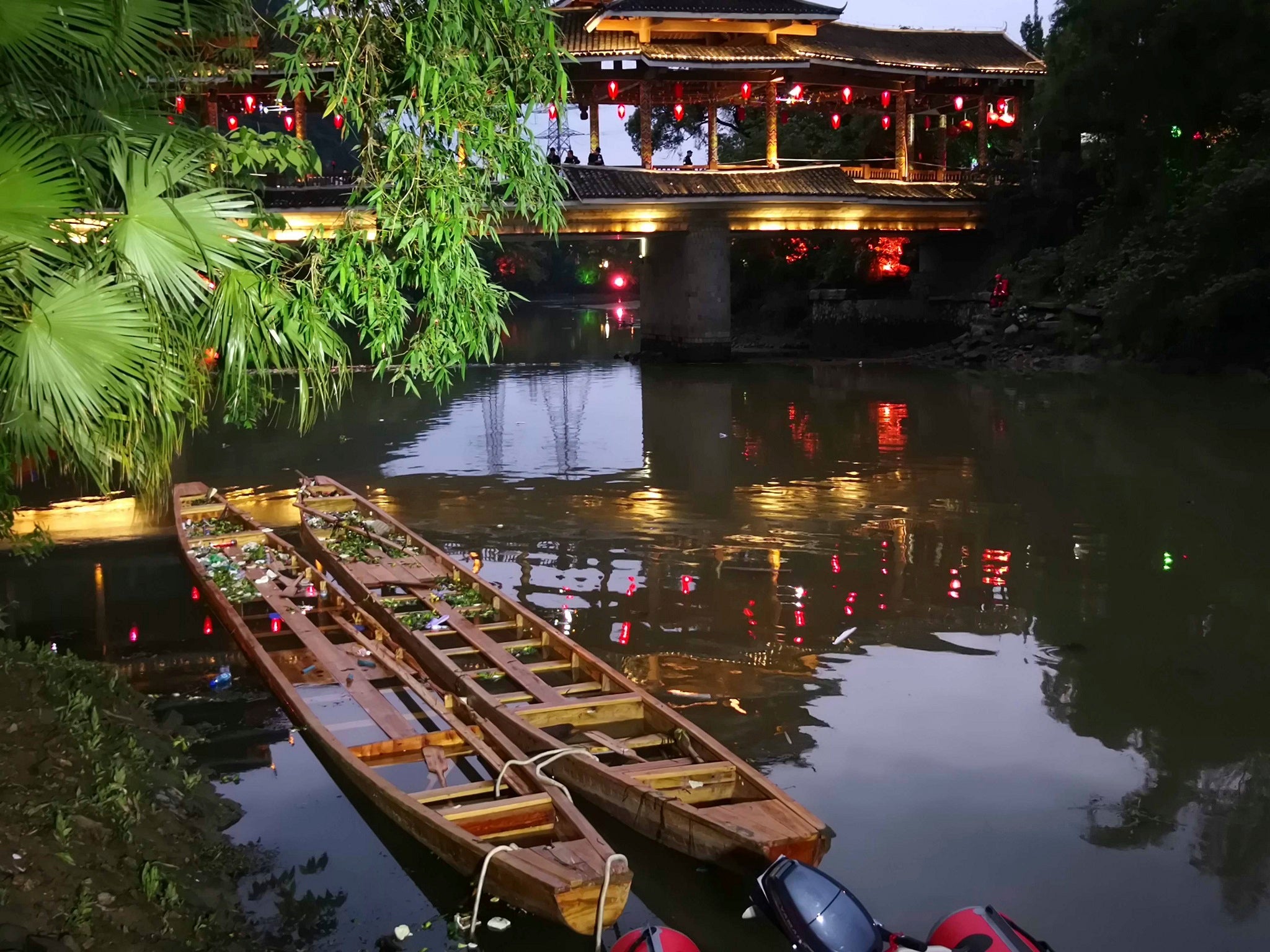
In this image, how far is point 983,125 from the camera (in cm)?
3170

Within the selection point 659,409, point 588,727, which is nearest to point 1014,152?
point 659,409

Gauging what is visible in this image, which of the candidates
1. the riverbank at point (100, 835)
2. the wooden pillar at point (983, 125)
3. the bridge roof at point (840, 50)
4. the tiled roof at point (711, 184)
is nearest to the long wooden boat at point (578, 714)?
the riverbank at point (100, 835)

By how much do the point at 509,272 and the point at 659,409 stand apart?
39320 mm

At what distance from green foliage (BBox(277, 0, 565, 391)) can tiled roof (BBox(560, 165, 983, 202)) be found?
2123cm

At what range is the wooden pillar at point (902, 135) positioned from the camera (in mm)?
29484

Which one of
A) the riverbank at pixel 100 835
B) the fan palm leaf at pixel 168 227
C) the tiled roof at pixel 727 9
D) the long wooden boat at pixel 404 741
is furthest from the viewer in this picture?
the tiled roof at pixel 727 9

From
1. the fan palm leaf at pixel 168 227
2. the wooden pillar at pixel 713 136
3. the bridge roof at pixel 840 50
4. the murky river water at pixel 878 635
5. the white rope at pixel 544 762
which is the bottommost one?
the murky river water at pixel 878 635

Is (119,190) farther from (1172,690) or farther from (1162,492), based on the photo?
(1162,492)

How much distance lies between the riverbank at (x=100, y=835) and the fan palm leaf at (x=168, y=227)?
1847 mm

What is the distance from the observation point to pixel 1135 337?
75.8ft

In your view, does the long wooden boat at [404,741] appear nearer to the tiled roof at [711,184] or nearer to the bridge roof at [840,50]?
the tiled roof at [711,184]

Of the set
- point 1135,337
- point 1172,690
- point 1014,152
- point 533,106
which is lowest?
point 1172,690

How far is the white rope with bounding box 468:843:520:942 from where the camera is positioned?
446 cm

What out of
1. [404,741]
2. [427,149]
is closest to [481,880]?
[404,741]
